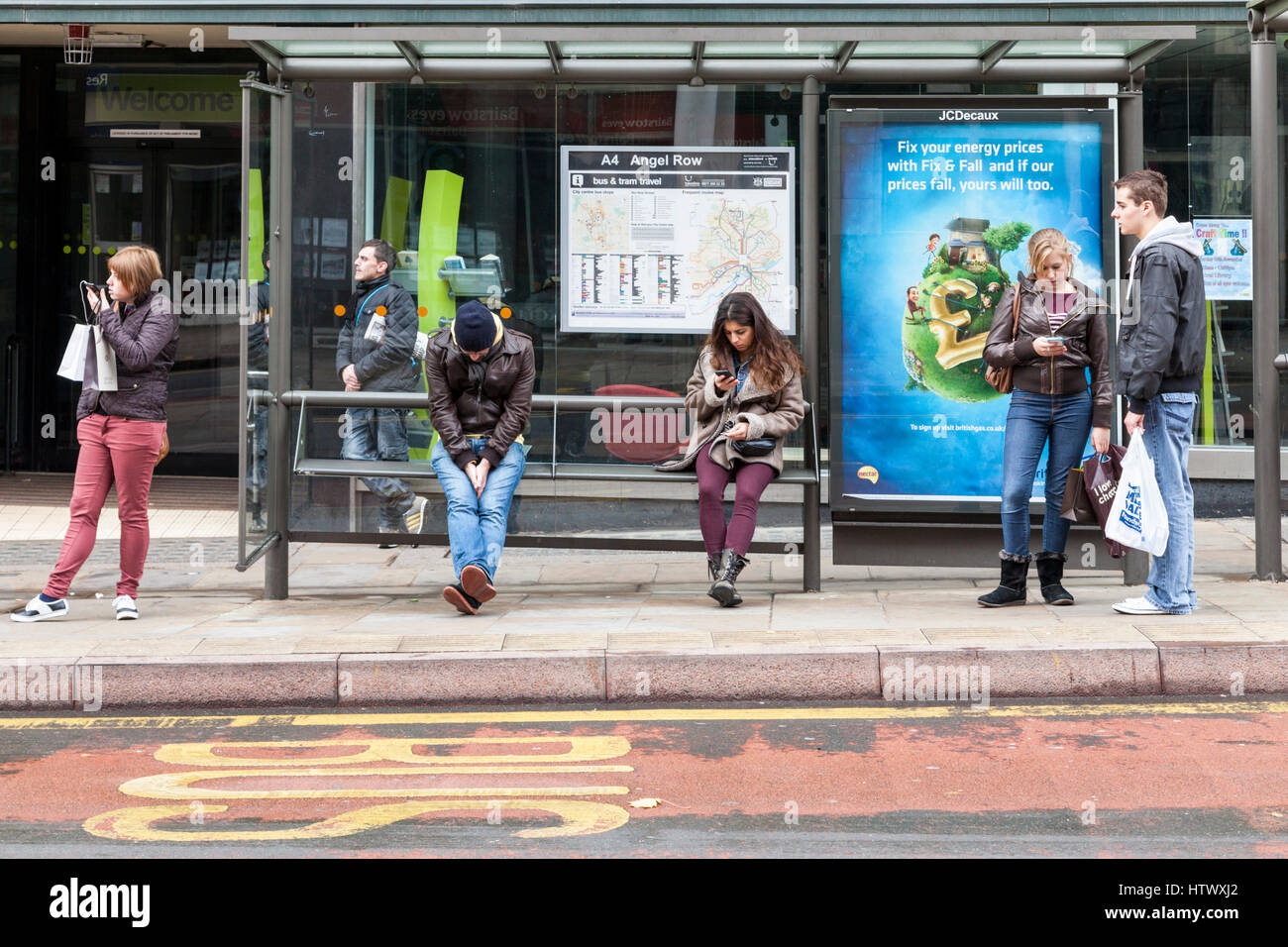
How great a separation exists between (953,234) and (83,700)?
477cm

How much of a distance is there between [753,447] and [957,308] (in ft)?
4.43

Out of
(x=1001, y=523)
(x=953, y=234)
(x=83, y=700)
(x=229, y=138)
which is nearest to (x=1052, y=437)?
(x=1001, y=523)

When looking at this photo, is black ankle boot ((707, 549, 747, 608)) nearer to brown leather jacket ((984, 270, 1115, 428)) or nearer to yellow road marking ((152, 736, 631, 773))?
brown leather jacket ((984, 270, 1115, 428))

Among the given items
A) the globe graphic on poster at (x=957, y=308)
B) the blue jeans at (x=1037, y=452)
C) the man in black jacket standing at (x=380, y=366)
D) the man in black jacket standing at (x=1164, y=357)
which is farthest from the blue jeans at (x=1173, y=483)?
the man in black jacket standing at (x=380, y=366)

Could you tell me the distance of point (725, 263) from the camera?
8.14 meters

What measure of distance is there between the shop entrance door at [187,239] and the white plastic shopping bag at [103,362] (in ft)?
18.4

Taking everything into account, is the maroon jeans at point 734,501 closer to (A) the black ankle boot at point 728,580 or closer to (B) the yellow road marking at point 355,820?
(A) the black ankle boot at point 728,580

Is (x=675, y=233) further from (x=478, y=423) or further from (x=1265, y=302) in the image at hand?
(x=1265, y=302)

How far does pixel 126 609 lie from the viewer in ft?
24.4

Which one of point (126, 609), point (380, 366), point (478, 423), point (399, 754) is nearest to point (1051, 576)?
point (478, 423)

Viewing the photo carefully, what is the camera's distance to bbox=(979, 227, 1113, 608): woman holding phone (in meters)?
7.18

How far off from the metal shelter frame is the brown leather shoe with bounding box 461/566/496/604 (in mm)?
1304

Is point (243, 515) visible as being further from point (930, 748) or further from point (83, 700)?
point (930, 748)

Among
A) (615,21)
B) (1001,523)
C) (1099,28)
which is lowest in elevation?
(1001,523)
